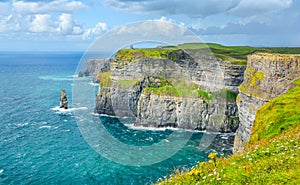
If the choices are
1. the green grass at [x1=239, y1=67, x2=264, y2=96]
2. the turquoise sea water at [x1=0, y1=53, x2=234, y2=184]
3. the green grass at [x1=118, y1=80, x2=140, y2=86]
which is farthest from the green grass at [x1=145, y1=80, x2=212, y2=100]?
the green grass at [x1=239, y1=67, x2=264, y2=96]

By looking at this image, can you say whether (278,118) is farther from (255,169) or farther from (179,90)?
(179,90)

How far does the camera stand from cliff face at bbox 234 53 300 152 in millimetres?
46594

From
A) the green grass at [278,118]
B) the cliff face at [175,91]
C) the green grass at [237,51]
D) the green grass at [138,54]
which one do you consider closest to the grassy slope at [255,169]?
the green grass at [278,118]

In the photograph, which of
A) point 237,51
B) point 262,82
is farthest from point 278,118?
point 237,51

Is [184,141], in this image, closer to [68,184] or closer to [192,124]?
[192,124]

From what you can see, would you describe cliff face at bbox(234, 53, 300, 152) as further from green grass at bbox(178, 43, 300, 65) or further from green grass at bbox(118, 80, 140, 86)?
green grass at bbox(118, 80, 140, 86)

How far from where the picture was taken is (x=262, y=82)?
167 feet

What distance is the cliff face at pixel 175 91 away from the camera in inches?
3187

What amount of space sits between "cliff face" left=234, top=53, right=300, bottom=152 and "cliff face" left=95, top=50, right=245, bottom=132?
A: 2450cm

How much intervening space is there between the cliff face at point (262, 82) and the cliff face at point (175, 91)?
24501 millimetres

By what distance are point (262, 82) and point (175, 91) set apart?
39.8 metres

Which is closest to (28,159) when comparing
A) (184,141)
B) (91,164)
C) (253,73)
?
(91,164)

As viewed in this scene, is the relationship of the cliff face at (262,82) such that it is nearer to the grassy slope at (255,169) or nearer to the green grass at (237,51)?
the green grass at (237,51)

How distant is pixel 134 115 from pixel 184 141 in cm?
3014
